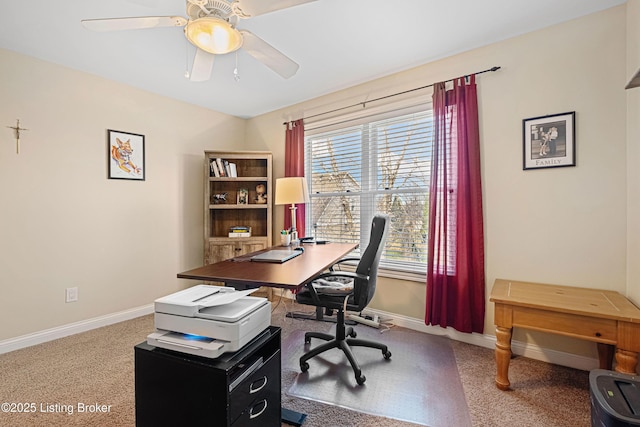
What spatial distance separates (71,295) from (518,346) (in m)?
3.77

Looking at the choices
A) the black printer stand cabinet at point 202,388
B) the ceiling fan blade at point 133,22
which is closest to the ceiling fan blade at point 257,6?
the ceiling fan blade at point 133,22

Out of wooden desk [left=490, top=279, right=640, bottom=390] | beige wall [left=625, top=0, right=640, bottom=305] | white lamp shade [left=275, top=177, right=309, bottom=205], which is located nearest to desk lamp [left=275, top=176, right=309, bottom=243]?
white lamp shade [left=275, top=177, right=309, bottom=205]

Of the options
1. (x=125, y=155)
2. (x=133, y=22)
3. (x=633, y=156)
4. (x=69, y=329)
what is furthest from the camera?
(x=125, y=155)

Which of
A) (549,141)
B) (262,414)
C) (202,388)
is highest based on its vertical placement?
(549,141)

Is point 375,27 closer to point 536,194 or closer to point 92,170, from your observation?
point 536,194

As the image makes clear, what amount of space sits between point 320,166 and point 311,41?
54.1 inches

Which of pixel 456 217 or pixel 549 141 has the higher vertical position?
pixel 549 141

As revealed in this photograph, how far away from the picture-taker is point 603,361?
171cm

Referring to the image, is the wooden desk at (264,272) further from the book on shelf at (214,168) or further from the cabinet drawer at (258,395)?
the book on shelf at (214,168)

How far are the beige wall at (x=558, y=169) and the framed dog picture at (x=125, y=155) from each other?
306cm

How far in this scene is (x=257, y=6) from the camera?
1300mm

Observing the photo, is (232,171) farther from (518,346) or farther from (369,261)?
(518,346)

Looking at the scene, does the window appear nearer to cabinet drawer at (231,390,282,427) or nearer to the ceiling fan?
the ceiling fan

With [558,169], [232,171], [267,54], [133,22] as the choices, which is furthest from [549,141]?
[232,171]
